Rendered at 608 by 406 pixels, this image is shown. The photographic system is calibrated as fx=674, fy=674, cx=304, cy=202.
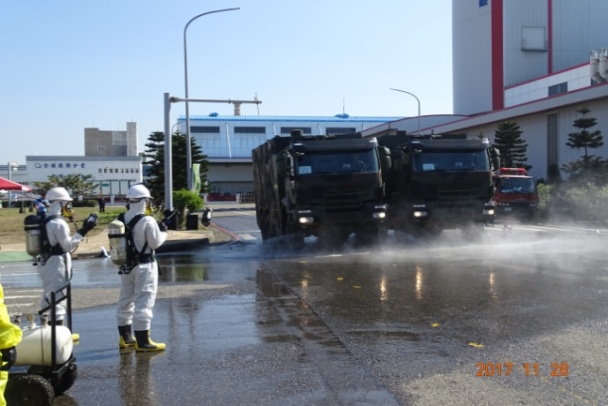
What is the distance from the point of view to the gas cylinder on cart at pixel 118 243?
6402mm

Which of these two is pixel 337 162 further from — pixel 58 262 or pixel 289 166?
pixel 58 262

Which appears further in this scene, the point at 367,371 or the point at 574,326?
the point at 574,326

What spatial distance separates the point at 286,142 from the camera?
18.3 metres

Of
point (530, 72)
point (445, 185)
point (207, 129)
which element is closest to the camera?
point (445, 185)

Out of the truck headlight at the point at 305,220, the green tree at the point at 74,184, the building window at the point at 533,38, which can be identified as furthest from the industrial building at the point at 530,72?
the truck headlight at the point at 305,220

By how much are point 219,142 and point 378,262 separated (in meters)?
73.5

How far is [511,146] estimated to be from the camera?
42.3m

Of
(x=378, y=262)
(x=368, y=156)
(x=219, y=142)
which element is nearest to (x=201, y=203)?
(x=368, y=156)

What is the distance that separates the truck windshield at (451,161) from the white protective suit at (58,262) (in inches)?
460

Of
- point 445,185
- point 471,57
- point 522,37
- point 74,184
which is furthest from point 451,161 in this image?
point 74,184

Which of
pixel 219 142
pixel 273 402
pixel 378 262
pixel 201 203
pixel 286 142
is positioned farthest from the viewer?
pixel 219 142

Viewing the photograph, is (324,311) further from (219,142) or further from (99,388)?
(219,142)

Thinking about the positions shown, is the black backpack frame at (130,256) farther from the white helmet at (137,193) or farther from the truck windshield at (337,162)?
the truck windshield at (337,162)
